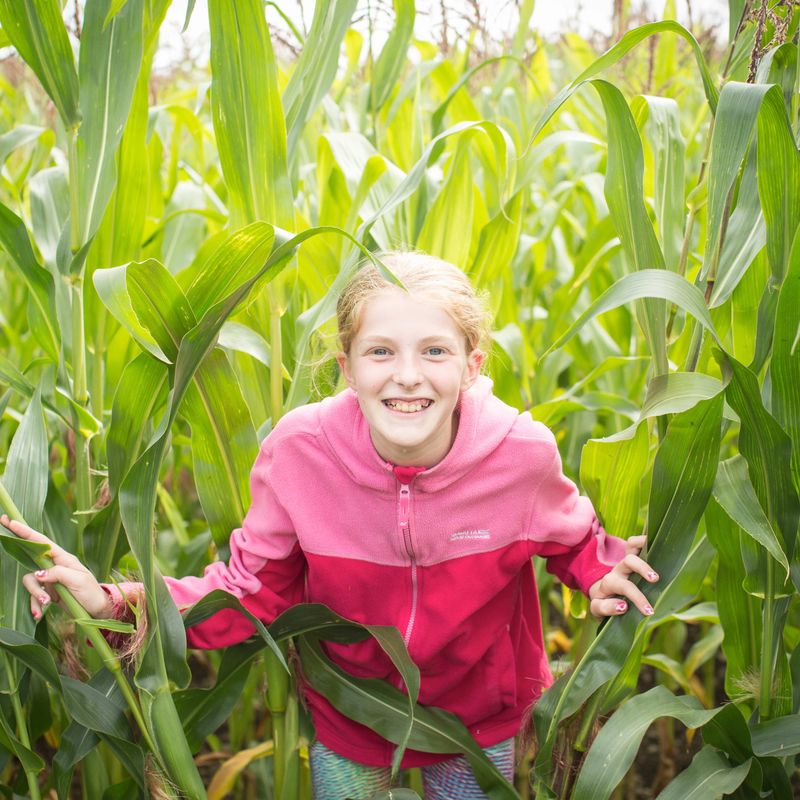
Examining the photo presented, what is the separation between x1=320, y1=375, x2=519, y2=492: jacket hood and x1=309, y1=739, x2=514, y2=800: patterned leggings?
18.3 inches

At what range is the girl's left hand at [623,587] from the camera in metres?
1.10

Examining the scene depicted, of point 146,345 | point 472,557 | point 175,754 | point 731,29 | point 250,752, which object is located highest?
point 731,29

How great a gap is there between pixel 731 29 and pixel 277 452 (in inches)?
30.7

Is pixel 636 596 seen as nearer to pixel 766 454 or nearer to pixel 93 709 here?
pixel 766 454

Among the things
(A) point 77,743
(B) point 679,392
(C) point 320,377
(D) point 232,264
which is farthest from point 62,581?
(B) point 679,392

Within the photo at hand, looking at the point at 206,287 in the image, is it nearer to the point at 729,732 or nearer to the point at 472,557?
the point at 472,557

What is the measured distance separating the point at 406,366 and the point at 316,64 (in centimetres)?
47

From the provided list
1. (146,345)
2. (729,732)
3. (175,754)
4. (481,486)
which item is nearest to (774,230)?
(481,486)

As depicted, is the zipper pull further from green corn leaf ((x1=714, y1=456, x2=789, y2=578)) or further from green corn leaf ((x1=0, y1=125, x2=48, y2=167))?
green corn leaf ((x1=0, y1=125, x2=48, y2=167))

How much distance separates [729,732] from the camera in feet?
3.76

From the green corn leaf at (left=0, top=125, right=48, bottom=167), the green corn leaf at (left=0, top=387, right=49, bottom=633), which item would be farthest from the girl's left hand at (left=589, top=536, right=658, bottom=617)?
the green corn leaf at (left=0, top=125, right=48, bottom=167)

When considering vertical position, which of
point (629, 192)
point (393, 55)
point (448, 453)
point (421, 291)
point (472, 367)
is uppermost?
point (393, 55)

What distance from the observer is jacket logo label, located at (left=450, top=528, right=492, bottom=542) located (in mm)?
1233

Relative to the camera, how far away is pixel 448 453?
123 centimetres
